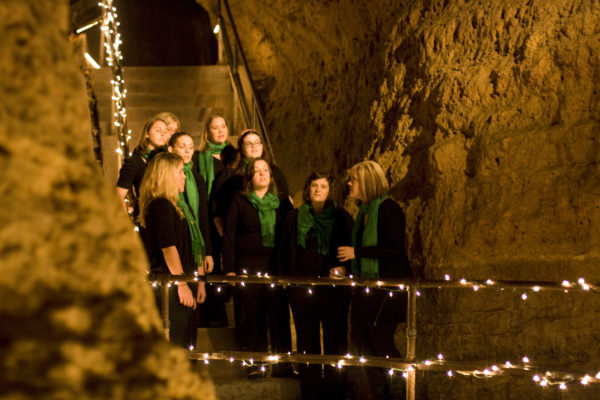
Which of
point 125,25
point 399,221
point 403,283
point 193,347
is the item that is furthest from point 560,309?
point 125,25

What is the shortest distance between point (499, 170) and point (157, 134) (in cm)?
276

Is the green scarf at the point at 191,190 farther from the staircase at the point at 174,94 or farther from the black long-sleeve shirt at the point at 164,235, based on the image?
the staircase at the point at 174,94

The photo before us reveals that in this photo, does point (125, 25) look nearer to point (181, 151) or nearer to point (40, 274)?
point (181, 151)

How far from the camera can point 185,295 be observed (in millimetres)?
4434

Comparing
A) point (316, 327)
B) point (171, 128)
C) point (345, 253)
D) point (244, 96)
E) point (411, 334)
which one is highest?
point (244, 96)

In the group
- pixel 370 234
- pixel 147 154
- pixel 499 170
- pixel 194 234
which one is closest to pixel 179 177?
pixel 194 234

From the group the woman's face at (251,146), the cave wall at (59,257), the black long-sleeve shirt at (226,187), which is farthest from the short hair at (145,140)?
the cave wall at (59,257)

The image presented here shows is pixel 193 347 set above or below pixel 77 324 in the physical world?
below

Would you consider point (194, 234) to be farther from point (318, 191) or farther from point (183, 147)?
point (318, 191)

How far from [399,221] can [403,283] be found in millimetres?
931

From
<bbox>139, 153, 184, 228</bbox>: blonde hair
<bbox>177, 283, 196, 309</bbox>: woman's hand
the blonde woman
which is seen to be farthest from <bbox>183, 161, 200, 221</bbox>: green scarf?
<bbox>177, 283, 196, 309</bbox>: woman's hand

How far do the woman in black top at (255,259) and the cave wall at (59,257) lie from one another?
3.62 metres

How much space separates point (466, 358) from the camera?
213 inches

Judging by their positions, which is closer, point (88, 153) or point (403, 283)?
point (88, 153)
